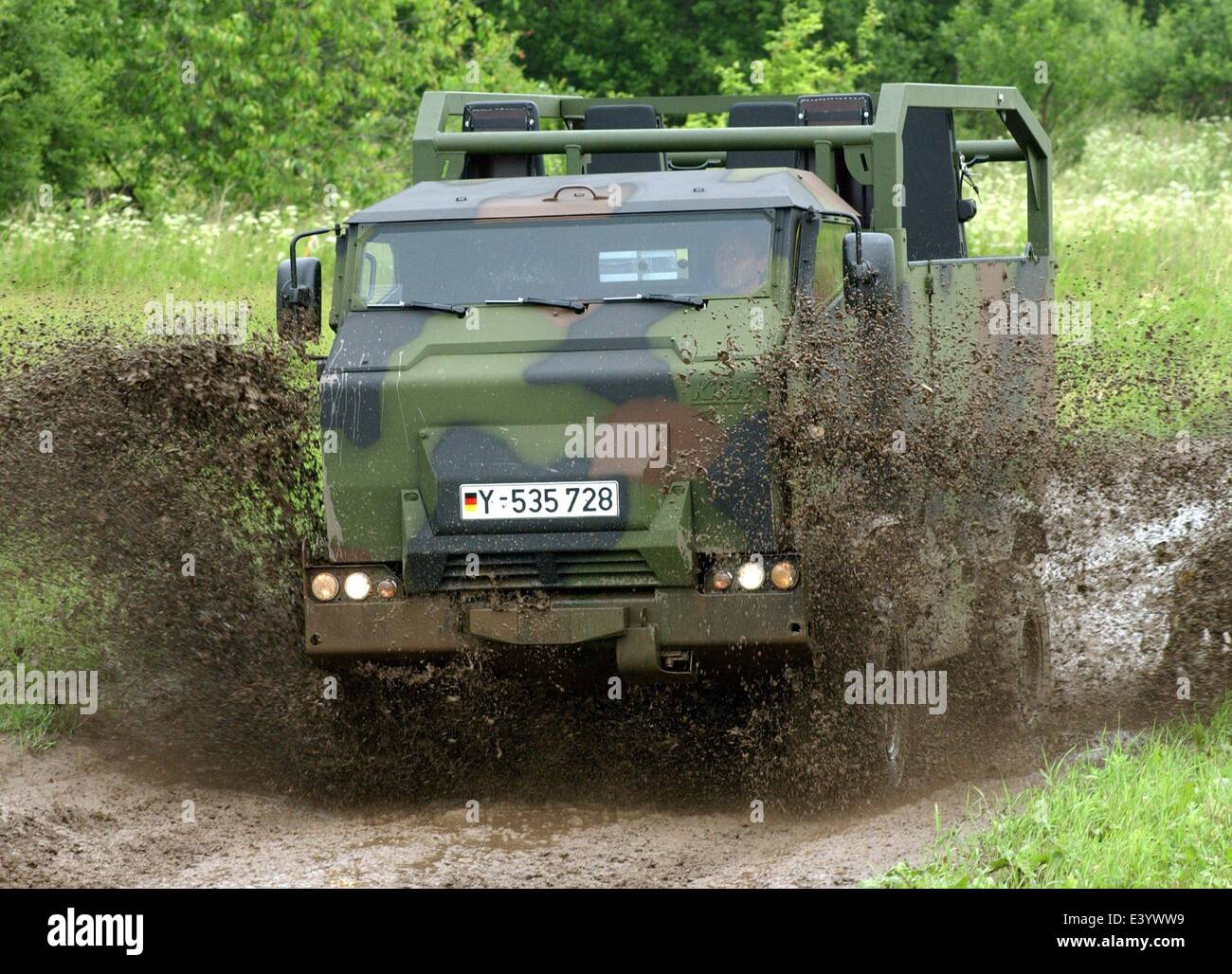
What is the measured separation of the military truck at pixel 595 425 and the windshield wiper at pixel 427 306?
0.01 metres

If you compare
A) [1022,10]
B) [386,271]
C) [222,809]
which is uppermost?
[1022,10]

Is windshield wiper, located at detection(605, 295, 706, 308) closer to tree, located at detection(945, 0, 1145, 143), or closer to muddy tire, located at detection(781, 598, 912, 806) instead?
muddy tire, located at detection(781, 598, 912, 806)

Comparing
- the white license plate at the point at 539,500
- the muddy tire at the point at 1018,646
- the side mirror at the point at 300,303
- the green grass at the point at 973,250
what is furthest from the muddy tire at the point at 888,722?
the green grass at the point at 973,250

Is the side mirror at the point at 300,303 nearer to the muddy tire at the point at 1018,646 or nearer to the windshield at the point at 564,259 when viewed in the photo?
the windshield at the point at 564,259

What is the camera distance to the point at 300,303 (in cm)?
797

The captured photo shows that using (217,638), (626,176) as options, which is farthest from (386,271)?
(217,638)

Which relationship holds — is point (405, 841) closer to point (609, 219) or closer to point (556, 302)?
point (556, 302)

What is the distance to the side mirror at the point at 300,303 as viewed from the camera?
788 centimetres

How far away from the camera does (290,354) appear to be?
7.77 metres

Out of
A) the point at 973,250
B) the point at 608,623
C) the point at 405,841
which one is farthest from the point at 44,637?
the point at 973,250

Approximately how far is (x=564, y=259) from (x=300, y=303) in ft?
4.20

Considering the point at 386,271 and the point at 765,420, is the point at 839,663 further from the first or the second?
the point at 386,271

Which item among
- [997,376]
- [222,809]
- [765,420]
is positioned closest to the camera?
[765,420]
